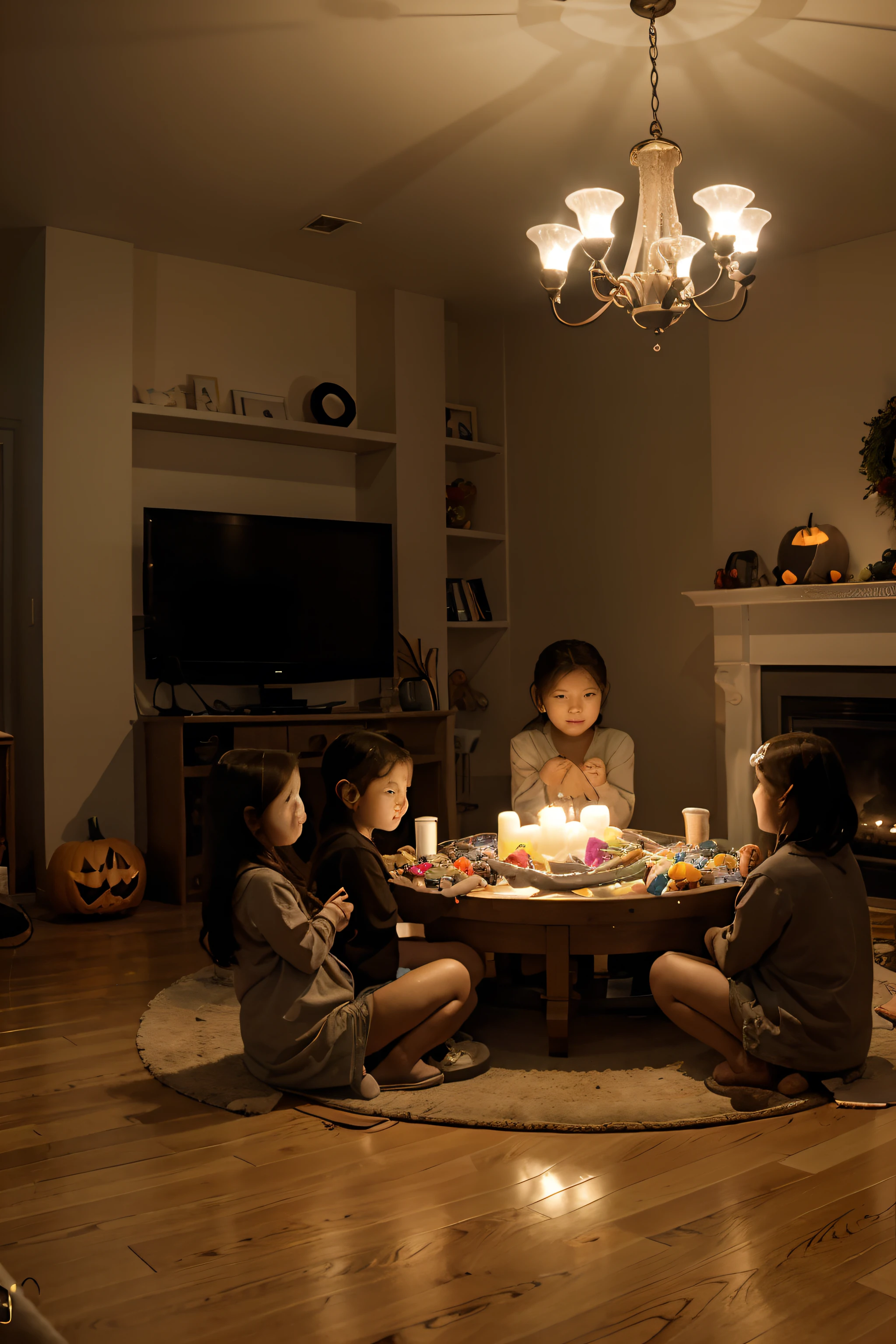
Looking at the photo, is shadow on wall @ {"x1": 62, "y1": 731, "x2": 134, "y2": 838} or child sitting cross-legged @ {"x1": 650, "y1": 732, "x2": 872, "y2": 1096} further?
shadow on wall @ {"x1": 62, "y1": 731, "x2": 134, "y2": 838}

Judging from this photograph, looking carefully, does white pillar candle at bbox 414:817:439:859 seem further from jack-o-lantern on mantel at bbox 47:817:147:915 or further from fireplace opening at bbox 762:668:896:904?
fireplace opening at bbox 762:668:896:904

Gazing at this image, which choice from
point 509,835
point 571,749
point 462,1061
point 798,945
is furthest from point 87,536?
point 798,945

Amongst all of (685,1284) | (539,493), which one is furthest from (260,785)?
(539,493)

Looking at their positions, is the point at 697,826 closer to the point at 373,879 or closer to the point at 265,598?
the point at 373,879

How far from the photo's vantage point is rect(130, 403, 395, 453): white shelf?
445 centimetres

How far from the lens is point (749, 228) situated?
8.87 feet

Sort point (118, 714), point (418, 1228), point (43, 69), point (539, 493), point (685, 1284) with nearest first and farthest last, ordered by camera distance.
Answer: point (685, 1284), point (418, 1228), point (43, 69), point (118, 714), point (539, 493)

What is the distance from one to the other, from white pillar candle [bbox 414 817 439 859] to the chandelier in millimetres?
1260

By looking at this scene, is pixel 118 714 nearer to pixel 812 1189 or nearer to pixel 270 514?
pixel 270 514

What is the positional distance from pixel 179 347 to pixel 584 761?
274 centimetres

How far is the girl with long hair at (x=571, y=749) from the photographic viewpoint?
3096 millimetres

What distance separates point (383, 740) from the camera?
231cm

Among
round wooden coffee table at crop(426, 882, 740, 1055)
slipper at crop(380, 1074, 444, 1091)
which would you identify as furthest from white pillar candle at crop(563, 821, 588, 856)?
slipper at crop(380, 1074, 444, 1091)

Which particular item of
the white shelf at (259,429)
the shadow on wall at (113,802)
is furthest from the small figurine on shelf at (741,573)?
the shadow on wall at (113,802)
